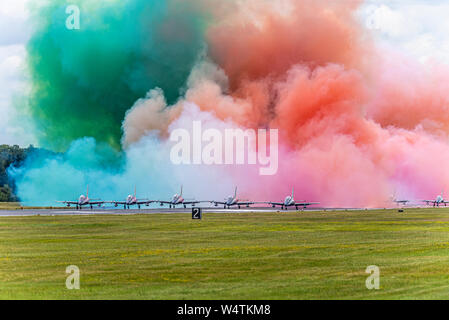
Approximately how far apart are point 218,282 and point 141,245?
1650cm

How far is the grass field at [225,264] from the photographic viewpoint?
24.9m

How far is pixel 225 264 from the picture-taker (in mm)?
32438

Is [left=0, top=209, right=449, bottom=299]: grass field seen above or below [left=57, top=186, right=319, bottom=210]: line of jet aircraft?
below

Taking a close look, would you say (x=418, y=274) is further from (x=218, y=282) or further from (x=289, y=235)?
(x=289, y=235)

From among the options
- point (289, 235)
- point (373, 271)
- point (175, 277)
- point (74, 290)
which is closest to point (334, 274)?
point (373, 271)

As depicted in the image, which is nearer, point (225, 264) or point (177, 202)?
point (225, 264)

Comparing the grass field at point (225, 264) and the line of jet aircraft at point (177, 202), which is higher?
the line of jet aircraft at point (177, 202)

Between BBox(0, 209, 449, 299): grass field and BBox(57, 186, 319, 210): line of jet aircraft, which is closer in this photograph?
BBox(0, 209, 449, 299): grass field

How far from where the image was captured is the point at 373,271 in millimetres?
29656

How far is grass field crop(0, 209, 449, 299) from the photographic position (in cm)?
2491

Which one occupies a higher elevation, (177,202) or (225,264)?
(177,202)

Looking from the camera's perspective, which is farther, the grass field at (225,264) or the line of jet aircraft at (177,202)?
the line of jet aircraft at (177,202)
